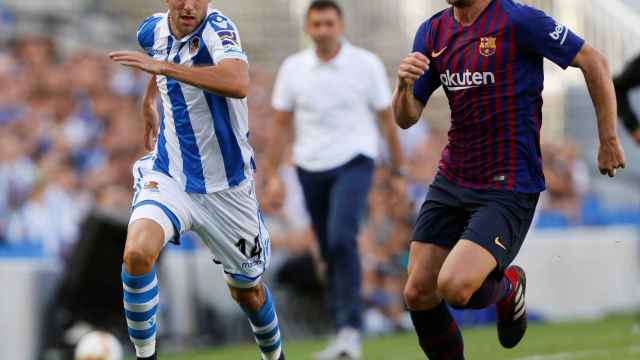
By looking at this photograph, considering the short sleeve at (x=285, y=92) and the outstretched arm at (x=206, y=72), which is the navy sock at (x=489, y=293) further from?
the short sleeve at (x=285, y=92)

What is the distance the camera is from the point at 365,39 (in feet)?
67.1

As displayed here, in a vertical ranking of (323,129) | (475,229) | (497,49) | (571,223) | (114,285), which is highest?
(497,49)

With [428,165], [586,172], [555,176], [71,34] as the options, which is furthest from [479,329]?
[71,34]

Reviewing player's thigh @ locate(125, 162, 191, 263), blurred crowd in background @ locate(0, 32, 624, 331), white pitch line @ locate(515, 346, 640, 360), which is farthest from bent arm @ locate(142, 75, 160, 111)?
blurred crowd in background @ locate(0, 32, 624, 331)

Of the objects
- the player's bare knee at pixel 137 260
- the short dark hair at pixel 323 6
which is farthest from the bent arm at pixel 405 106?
the short dark hair at pixel 323 6

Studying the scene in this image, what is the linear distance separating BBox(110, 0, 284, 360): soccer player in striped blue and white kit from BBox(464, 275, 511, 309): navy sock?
1.41 m

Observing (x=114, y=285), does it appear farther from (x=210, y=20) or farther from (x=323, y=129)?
(x=210, y=20)

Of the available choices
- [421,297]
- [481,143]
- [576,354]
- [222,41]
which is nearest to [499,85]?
[481,143]

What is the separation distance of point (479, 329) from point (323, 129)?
13.7ft

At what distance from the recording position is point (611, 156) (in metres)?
6.69

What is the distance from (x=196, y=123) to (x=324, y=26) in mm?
3630

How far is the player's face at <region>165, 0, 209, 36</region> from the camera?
7.18 meters

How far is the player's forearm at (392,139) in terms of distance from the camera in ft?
34.7

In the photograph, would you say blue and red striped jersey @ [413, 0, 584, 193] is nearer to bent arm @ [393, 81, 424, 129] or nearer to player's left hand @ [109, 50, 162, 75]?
bent arm @ [393, 81, 424, 129]
